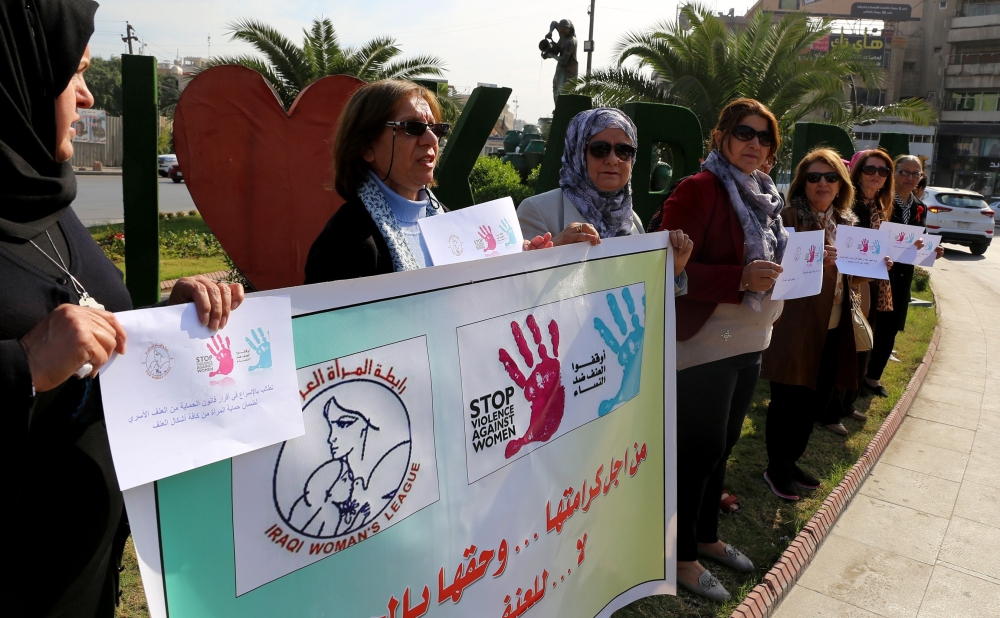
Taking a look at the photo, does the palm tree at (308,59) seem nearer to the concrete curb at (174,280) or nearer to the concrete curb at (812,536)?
the concrete curb at (174,280)

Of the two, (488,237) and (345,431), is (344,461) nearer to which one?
(345,431)

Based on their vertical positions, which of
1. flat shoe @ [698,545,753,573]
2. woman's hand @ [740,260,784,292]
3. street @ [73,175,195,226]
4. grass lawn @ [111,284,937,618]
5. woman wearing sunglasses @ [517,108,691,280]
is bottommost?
grass lawn @ [111,284,937,618]

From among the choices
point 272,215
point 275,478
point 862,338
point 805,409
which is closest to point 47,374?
point 275,478

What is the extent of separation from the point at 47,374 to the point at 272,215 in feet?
8.82

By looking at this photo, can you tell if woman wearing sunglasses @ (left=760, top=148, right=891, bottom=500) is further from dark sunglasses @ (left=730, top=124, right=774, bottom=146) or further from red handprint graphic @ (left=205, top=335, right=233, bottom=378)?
red handprint graphic @ (left=205, top=335, right=233, bottom=378)

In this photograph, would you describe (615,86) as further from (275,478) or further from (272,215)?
(275,478)

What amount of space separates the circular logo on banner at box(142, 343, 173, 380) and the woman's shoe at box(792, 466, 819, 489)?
3826 millimetres

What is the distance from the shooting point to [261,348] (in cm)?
146

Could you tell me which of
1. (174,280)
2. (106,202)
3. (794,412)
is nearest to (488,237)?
(794,412)

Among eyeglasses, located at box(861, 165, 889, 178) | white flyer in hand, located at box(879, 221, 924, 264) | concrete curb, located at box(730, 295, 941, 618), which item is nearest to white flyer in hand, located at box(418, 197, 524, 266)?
concrete curb, located at box(730, 295, 941, 618)

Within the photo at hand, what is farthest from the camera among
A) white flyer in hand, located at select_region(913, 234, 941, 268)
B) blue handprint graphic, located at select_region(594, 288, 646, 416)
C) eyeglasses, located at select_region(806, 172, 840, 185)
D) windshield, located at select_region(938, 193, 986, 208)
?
windshield, located at select_region(938, 193, 986, 208)

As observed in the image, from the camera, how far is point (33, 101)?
1.37m

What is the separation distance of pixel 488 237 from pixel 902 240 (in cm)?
357

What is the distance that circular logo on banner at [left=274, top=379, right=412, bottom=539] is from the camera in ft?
5.04
